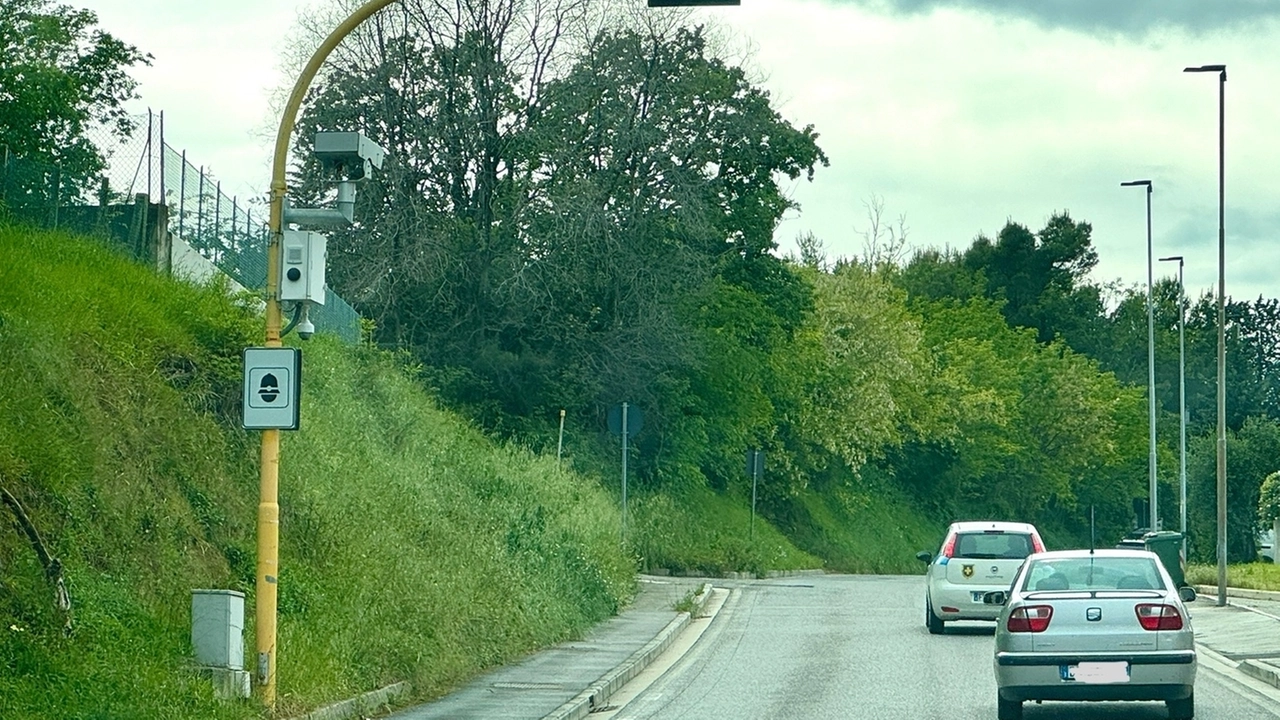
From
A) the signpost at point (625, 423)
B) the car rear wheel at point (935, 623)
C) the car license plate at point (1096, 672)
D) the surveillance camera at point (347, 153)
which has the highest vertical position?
the surveillance camera at point (347, 153)

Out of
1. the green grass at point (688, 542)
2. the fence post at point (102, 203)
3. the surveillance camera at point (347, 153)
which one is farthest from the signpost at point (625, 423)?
the surveillance camera at point (347, 153)

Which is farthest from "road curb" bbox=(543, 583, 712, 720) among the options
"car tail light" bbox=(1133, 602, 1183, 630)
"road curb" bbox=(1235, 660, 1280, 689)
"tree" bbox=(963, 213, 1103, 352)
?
"tree" bbox=(963, 213, 1103, 352)

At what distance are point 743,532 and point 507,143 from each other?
15.9m

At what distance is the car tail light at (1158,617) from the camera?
14.5 metres

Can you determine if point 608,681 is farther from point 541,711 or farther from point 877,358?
point 877,358

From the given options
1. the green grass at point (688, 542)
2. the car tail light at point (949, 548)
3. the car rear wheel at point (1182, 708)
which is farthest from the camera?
the green grass at point (688, 542)

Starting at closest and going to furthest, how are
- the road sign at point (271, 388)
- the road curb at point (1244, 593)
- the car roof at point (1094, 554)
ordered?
the road sign at point (271, 388), the car roof at point (1094, 554), the road curb at point (1244, 593)

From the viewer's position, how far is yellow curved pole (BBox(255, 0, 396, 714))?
13133 mm

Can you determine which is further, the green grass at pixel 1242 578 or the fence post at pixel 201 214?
the green grass at pixel 1242 578

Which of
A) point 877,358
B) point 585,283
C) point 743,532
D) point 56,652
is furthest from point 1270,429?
point 56,652

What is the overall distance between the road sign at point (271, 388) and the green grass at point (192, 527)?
5.75ft

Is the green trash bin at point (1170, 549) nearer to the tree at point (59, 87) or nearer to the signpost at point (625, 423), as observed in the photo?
the signpost at point (625, 423)

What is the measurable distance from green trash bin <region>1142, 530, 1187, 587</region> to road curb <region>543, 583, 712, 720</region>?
1418 cm

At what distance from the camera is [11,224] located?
2081 cm
